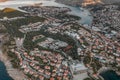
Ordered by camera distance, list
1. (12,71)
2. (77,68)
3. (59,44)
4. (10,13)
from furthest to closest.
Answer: (10,13)
(59,44)
(12,71)
(77,68)

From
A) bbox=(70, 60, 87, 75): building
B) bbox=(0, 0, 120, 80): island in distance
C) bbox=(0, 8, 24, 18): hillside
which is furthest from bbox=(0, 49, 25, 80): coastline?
bbox=(0, 8, 24, 18): hillside

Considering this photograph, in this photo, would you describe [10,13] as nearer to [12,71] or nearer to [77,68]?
[12,71]

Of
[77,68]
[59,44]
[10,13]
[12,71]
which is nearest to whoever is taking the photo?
[77,68]

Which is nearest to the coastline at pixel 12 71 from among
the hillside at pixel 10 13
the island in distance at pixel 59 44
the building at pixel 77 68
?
the island in distance at pixel 59 44

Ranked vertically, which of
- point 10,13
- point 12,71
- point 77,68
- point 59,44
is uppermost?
point 10,13

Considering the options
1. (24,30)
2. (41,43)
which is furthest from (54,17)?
(41,43)

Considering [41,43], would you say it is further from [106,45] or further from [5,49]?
[106,45]

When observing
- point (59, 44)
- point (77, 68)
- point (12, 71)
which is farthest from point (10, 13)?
point (77, 68)

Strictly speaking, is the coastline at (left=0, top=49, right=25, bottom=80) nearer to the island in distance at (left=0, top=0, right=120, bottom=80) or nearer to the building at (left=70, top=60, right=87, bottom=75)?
the island in distance at (left=0, top=0, right=120, bottom=80)

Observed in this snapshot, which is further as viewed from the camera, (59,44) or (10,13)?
(10,13)

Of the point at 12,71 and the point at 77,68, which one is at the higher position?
the point at 77,68
